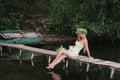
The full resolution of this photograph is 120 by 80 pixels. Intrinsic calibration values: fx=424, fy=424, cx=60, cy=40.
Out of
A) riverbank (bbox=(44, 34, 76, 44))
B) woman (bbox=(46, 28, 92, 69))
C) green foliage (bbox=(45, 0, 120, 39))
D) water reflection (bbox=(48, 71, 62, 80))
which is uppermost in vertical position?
green foliage (bbox=(45, 0, 120, 39))

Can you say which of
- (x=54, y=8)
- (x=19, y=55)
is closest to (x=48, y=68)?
(x=19, y=55)

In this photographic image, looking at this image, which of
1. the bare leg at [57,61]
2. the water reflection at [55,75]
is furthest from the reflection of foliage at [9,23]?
the water reflection at [55,75]

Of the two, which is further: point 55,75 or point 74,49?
point 74,49

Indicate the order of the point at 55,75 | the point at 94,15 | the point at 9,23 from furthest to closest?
the point at 9,23, the point at 94,15, the point at 55,75

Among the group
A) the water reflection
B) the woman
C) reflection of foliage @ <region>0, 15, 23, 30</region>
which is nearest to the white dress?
the woman

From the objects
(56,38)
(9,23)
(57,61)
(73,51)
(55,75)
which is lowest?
(55,75)

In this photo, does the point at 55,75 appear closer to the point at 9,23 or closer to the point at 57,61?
the point at 57,61

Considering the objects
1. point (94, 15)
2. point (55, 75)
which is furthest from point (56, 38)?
point (55, 75)

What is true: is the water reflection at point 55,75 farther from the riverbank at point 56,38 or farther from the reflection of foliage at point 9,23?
the reflection of foliage at point 9,23

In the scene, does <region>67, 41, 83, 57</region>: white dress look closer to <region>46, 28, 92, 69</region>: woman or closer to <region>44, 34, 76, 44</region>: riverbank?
<region>46, 28, 92, 69</region>: woman

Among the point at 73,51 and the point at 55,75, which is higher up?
the point at 73,51

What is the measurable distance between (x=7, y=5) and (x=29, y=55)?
10.6 m

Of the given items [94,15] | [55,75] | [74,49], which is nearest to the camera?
[55,75]

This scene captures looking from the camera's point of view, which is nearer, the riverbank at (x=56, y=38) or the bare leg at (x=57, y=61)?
the bare leg at (x=57, y=61)
